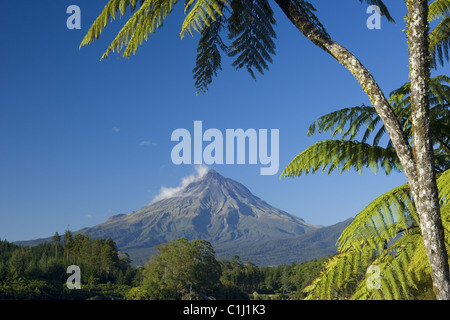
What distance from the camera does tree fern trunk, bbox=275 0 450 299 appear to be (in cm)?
350

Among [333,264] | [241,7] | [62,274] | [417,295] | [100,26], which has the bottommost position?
[62,274]

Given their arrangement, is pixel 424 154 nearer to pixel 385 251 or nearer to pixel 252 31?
pixel 385 251

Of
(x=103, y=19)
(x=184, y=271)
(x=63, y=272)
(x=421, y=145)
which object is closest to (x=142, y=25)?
(x=103, y=19)

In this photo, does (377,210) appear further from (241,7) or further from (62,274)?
(62,274)

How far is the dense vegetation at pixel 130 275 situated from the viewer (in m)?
74.0

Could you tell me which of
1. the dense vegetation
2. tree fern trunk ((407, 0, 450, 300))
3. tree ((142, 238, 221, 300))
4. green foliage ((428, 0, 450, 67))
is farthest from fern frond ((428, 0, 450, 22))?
tree ((142, 238, 221, 300))

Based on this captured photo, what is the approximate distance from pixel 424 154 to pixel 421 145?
82 mm

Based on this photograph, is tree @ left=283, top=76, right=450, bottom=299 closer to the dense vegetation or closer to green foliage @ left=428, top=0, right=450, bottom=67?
green foliage @ left=428, top=0, right=450, bottom=67

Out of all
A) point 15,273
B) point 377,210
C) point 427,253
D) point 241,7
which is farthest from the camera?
point 15,273

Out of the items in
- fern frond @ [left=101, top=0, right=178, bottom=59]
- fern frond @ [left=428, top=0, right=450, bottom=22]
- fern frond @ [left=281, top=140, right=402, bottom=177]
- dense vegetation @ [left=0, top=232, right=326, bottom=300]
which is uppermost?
fern frond @ [left=428, top=0, right=450, bottom=22]

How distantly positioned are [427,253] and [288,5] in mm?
3053

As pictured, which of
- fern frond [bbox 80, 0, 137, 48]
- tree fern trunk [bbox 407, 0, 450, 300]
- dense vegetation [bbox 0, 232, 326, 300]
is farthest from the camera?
dense vegetation [bbox 0, 232, 326, 300]

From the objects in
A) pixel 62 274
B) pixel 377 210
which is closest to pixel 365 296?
pixel 377 210
